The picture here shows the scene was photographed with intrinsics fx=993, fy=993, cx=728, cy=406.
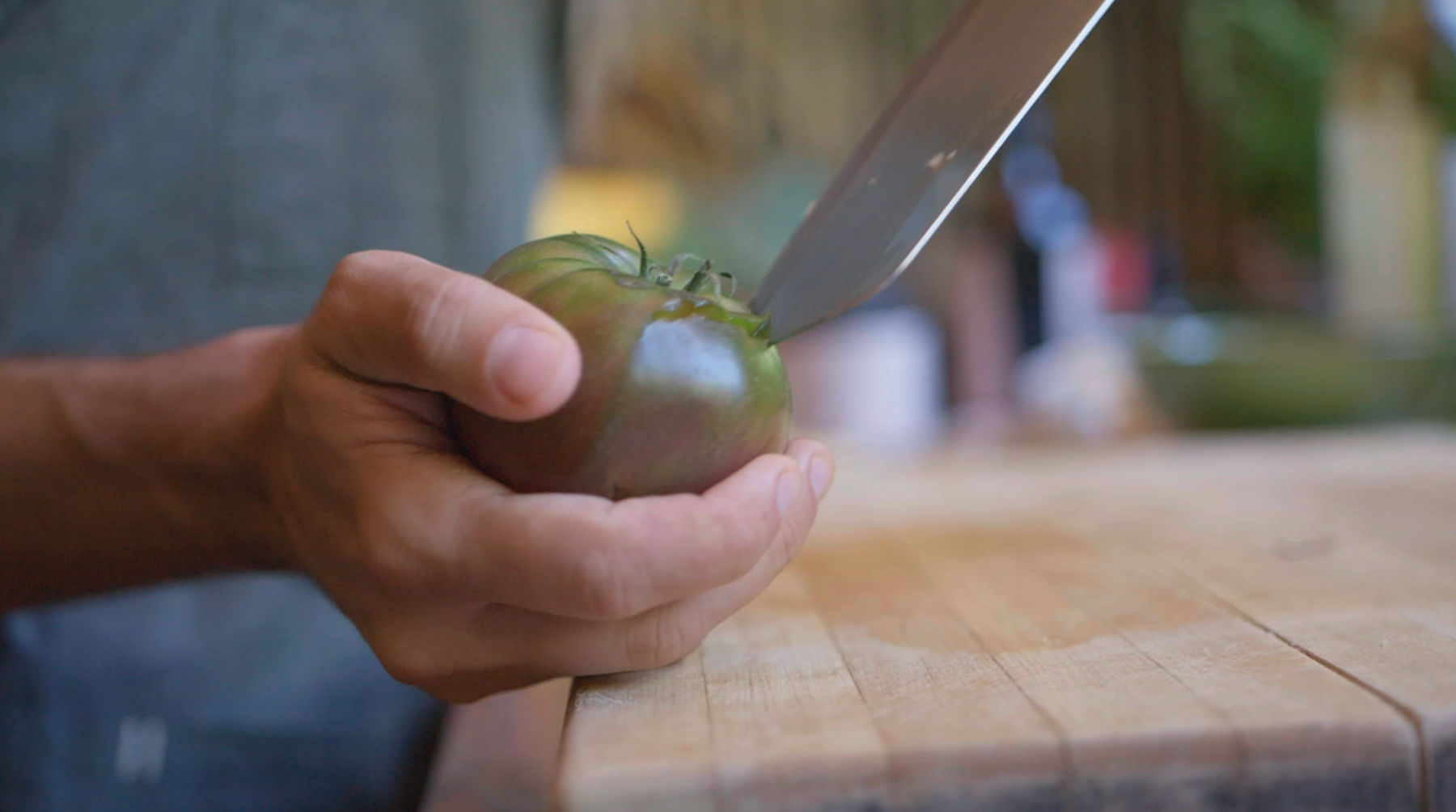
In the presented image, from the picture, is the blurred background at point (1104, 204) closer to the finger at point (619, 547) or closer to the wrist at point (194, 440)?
the wrist at point (194, 440)

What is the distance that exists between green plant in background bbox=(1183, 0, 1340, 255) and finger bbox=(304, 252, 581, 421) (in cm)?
266

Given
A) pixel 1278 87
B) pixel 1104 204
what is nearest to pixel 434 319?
pixel 1278 87

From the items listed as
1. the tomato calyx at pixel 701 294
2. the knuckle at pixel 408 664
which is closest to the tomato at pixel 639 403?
the tomato calyx at pixel 701 294

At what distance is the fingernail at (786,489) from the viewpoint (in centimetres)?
48

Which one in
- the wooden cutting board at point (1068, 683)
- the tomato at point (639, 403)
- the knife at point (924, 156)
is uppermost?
the knife at point (924, 156)

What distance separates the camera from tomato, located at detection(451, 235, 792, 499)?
464 millimetres

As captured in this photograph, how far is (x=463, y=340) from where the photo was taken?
1.41 ft

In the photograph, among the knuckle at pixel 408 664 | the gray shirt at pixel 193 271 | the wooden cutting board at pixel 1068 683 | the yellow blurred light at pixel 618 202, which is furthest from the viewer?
the yellow blurred light at pixel 618 202

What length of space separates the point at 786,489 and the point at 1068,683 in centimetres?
17

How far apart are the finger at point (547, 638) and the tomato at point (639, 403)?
0.06m

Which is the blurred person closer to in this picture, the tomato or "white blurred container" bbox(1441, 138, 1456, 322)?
the tomato

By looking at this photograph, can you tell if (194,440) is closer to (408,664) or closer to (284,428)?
(284,428)

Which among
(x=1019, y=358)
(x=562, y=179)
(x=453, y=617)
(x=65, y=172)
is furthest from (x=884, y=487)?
(x=1019, y=358)

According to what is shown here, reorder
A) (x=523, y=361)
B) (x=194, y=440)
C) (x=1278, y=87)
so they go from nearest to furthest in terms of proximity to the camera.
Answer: (x=523, y=361), (x=194, y=440), (x=1278, y=87)
